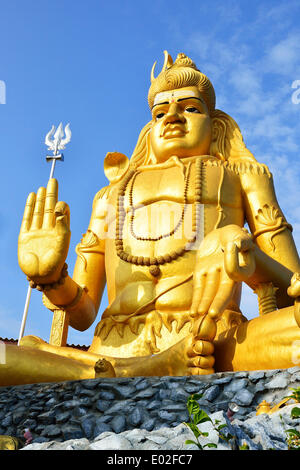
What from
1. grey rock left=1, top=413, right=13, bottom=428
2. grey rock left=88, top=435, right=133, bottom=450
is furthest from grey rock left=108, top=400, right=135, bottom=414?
grey rock left=88, top=435, right=133, bottom=450

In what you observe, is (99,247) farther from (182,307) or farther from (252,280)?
(252,280)

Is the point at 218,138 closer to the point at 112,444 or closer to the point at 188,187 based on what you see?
the point at 188,187

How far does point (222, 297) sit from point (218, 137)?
2.35 metres

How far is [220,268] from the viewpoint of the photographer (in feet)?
10.6

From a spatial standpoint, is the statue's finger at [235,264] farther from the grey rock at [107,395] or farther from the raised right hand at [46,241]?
the raised right hand at [46,241]

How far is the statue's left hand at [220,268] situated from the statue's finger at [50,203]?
1.08 m

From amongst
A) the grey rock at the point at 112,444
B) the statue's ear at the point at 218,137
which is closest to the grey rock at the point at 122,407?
the grey rock at the point at 112,444

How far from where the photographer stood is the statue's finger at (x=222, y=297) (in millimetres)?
3025

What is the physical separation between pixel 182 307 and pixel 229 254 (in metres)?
1.02

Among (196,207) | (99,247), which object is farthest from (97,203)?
(196,207)

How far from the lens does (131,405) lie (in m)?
2.57

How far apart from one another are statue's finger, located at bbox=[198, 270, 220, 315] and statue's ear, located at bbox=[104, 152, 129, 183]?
2.10 meters
